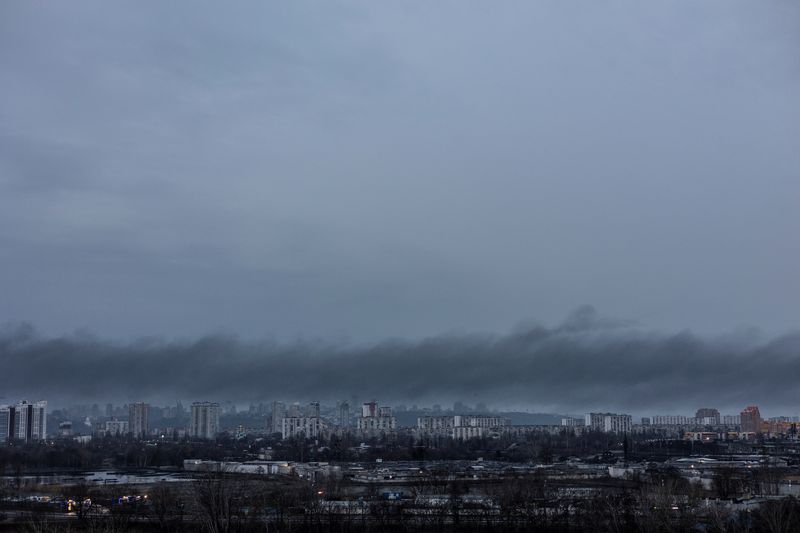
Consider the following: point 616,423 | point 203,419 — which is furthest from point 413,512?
point 203,419

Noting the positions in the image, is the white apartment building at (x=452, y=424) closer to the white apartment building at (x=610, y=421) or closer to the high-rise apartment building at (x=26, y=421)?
the white apartment building at (x=610, y=421)

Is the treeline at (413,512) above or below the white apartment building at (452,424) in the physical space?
below

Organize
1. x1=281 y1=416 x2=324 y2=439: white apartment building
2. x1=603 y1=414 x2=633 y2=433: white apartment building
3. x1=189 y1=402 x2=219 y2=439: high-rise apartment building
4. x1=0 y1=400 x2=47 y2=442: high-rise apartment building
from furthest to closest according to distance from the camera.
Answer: x1=189 y1=402 x2=219 y2=439: high-rise apartment building < x1=603 y1=414 x2=633 y2=433: white apartment building < x1=281 y1=416 x2=324 y2=439: white apartment building < x1=0 y1=400 x2=47 y2=442: high-rise apartment building

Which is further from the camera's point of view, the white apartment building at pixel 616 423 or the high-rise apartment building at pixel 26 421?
the white apartment building at pixel 616 423

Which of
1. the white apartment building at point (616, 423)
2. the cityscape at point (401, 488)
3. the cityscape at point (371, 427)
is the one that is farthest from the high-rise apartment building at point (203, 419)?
the white apartment building at point (616, 423)

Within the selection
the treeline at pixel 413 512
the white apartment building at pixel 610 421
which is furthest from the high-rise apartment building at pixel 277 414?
the treeline at pixel 413 512

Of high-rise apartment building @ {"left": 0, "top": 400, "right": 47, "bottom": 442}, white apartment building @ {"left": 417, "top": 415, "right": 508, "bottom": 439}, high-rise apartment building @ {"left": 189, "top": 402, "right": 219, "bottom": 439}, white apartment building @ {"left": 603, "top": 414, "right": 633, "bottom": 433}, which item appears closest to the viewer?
high-rise apartment building @ {"left": 0, "top": 400, "right": 47, "bottom": 442}

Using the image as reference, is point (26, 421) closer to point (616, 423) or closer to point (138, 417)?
point (138, 417)

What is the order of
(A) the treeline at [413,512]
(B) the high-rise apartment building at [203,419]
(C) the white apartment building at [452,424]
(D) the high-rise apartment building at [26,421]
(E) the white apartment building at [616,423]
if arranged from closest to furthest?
(A) the treeline at [413,512], (D) the high-rise apartment building at [26,421], (C) the white apartment building at [452,424], (E) the white apartment building at [616,423], (B) the high-rise apartment building at [203,419]

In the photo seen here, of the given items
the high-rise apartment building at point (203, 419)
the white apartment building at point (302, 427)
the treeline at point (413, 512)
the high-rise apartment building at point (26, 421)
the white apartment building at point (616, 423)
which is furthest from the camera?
the high-rise apartment building at point (203, 419)

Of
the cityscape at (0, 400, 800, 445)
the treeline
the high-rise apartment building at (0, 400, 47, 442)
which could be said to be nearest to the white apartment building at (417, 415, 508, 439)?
the cityscape at (0, 400, 800, 445)

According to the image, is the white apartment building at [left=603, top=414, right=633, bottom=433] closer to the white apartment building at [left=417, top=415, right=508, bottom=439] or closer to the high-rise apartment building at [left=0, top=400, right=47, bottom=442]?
the white apartment building at [left=417, top=415, right=508, bottom=439]
